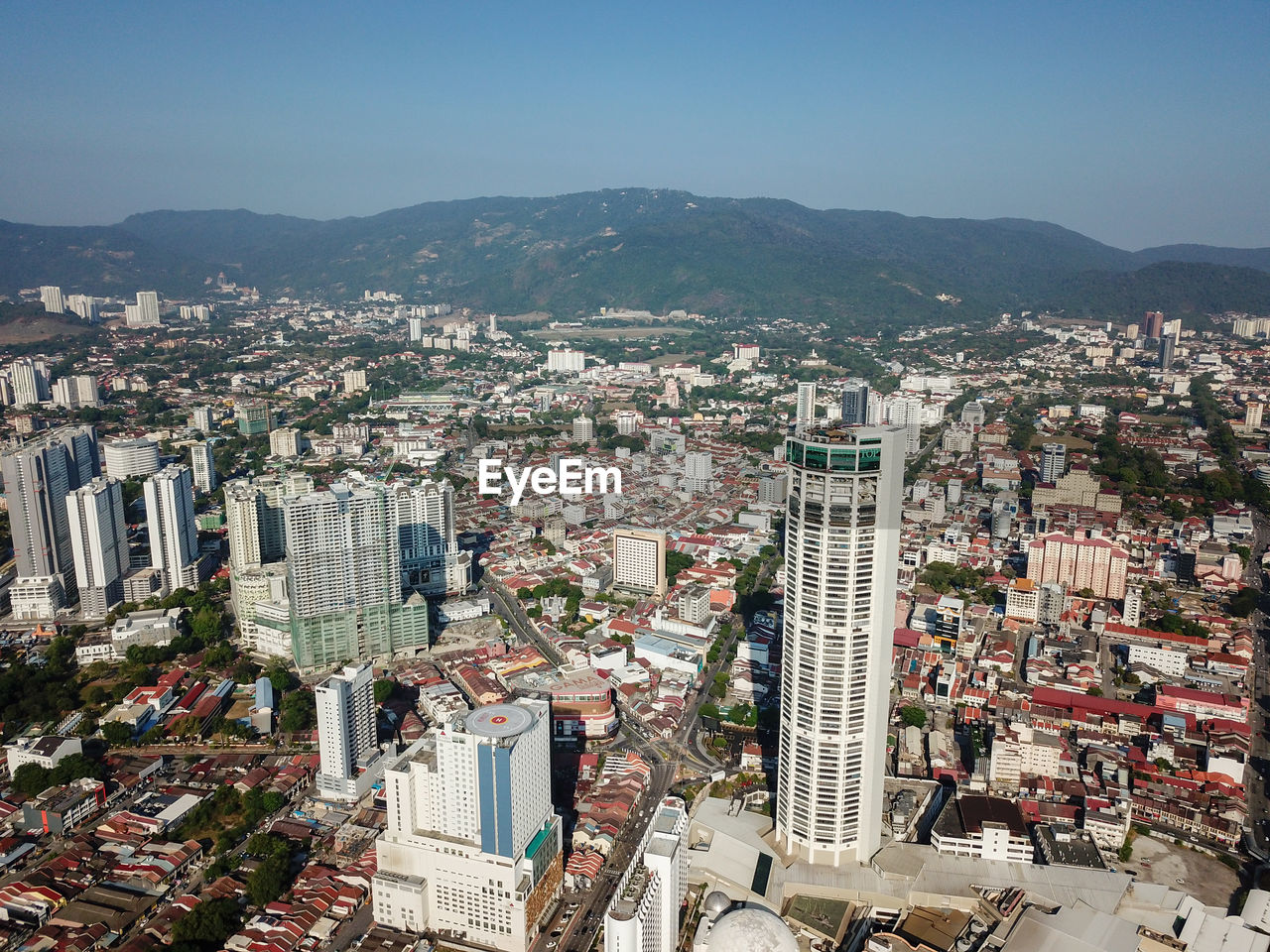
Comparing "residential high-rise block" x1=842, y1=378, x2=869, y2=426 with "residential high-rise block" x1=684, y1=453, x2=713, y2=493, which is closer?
"residential high-rise block" x1=684, y1=453, x2=713, y2=493

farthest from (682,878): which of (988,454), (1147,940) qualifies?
(988,454)

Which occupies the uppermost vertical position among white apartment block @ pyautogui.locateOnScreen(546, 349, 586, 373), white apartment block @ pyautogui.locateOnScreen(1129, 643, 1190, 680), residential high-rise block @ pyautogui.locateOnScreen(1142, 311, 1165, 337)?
residential high-rise block @ pyautogui.locateOnScreen(1142, 311, 1165, 337)

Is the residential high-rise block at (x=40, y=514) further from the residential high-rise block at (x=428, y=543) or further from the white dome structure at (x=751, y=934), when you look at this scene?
the white dome structure at (x=751, y=934)

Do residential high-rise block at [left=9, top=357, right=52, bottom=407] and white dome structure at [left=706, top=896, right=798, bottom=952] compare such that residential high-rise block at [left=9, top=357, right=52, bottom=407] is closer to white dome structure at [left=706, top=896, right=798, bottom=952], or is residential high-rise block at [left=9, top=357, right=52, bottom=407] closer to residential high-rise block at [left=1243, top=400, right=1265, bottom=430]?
white dome structure at [left=706, top=896, right=798, bottom=952]

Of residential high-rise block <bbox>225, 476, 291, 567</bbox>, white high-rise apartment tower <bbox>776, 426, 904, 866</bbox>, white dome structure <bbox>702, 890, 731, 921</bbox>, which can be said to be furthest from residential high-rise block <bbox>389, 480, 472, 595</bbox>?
white dome structure <bbox>702, 890, 731, 921</bbox>

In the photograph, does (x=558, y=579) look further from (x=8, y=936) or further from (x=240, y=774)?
(x=8, y=936)

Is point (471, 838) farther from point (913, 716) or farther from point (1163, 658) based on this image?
point (1163, 658)

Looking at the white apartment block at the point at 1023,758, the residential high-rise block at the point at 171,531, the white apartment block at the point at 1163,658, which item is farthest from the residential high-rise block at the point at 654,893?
the residential high-rise block at the point at 171,531

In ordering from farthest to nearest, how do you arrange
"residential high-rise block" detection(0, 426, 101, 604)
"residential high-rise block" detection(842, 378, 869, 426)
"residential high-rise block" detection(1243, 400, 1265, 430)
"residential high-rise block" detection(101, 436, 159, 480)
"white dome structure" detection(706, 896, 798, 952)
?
"residential high-rise block" detection(842, 378, 869, 426), "residential high-rise block" detection(1243, 400, 1265, 430), "residential high-rise block" detection(101, 436, 159, 480), "residential high-rise block" detection(0, 426, 101, 604), "white dome structure" detection(706, 896, 798, 952)
